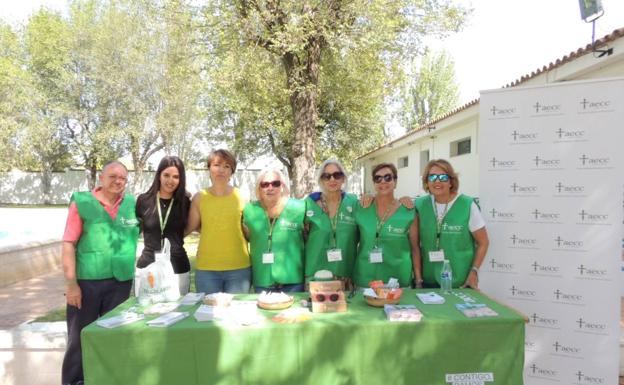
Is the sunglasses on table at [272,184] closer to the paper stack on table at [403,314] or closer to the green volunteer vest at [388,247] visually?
the green volunteer vest at [388,247]

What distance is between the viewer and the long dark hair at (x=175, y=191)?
2898 millimetres

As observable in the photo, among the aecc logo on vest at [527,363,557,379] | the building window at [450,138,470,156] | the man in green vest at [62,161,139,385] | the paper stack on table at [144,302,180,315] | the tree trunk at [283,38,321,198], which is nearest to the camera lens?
the paper stack on table at [144,302,180,315]

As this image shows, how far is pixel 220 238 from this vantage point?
2.90 metres

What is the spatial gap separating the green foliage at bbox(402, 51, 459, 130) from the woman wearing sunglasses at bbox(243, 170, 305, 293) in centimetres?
2835

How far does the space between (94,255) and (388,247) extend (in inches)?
77.8

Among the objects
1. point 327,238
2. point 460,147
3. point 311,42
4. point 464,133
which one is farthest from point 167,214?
point 460,147

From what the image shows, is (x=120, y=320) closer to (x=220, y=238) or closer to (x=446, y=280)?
(x=220, y=238)

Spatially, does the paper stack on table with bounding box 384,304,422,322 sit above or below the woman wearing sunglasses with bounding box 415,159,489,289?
below

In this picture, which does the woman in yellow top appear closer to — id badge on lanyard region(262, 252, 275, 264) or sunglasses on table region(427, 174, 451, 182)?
id badge on lanyard region(262, 252, 275, 264)

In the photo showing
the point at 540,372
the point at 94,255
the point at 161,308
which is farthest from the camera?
the point at 540,372

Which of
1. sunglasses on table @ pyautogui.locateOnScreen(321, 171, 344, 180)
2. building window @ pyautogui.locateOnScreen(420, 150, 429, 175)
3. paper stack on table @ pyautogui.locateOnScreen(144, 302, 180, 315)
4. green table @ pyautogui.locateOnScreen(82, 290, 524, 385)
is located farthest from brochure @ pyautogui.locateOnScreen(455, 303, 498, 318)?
building window @ pyautogui.locateOnScreen(420, 150, 429, 175)

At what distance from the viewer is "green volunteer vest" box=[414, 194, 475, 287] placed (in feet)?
9.29

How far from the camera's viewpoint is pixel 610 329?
2.89 meters

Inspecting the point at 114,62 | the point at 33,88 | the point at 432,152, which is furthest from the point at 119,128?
the point at 432,152
